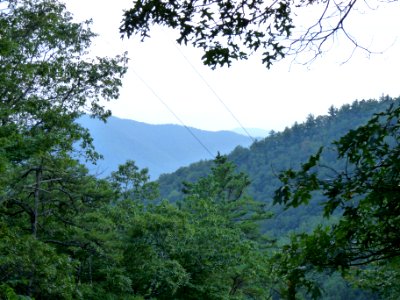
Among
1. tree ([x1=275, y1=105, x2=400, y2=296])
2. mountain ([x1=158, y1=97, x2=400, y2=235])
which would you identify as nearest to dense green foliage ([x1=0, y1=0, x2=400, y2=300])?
tree ([x1=275, y1=105, x2=400, y2=296])

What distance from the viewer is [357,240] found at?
2625 millimetres

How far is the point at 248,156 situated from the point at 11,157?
6969 cm

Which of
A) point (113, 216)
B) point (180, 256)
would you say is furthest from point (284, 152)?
point (113, 216)

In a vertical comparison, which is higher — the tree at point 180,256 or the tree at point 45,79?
the tree at point 45,79

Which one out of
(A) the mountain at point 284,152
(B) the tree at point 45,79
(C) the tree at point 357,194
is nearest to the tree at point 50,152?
(B) the tree at point 45,79

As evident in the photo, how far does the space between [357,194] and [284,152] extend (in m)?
79.1

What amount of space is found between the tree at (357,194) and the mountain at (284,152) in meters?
55.5

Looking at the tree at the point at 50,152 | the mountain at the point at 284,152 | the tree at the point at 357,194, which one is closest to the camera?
the tree at the point at 357,194

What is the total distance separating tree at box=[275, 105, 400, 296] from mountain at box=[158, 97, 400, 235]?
5546 centimetres

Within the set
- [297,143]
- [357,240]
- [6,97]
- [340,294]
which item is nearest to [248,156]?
[297,143]

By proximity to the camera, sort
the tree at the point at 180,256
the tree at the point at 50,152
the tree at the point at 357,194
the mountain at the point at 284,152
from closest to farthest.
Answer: the tree at the point at 357,194, the tree at the point at 50,152, the tree at the point at 180,256, the mountain at the point at 284,152

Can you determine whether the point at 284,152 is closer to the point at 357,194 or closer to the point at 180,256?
the point at 180,256

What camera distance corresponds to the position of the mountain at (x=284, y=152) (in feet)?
205

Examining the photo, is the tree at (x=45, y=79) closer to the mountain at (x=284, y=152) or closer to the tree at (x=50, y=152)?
the tree at (x=50, y=152)
